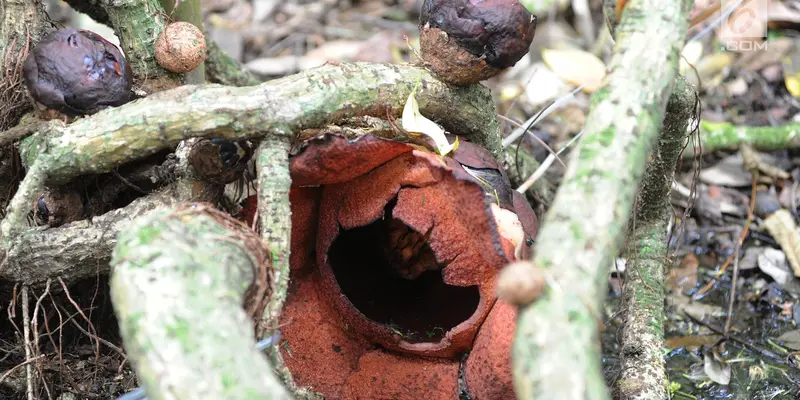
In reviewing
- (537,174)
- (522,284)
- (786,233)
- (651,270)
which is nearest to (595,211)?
(522,284)

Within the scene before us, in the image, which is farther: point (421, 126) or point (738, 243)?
point (738, 243)

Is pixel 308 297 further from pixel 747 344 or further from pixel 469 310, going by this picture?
pixel 747 344

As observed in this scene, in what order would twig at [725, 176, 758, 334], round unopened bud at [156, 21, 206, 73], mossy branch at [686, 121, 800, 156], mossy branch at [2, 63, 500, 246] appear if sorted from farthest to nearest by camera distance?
mossy branch at [686, 121, 800, 156], twig at [725, 176, 758, 334], round unopened bud at [156, 21, 206, 73], mossy branch at [2, 63, 500, 246]

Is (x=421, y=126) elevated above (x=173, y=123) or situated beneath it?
situated beneath

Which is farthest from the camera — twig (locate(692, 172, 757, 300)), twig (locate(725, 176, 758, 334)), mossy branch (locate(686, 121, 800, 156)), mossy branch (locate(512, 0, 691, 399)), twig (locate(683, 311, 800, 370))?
mossy branch (locate(686, 121, 800, 156))

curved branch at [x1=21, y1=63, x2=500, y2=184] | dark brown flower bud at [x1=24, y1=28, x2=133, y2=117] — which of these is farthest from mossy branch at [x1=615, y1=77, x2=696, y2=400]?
dark brown flower bud at [x1=24, y1=28, x2=133, y2=117]

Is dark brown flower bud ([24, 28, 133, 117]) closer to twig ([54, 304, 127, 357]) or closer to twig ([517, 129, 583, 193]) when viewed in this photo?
twig ([54, 304, 127, 357])

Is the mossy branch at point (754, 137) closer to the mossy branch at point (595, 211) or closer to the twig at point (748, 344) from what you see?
the twig at point (748, 344)

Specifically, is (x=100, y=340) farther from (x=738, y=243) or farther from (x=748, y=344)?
(x=738, y=243)
